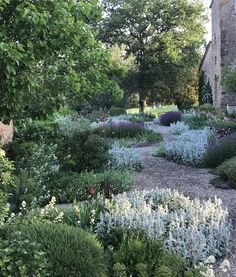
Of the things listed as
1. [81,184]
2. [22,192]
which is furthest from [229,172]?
[22,192]

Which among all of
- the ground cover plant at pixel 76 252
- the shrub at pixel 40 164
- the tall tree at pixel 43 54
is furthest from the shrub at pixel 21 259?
the shrub at pixel 40 164

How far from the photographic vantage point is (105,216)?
543 centimetres

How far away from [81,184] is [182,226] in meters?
2.92

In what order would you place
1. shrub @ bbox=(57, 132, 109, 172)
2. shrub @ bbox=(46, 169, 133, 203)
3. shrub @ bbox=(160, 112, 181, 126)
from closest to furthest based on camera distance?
shrub @ bbox=(46, 169, 133, 203) → shrub @ bbox=(57, 132, 109, 172) → shrub @ bbox=(160, 112, 181, 126)

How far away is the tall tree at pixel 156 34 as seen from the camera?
36625 millimetres

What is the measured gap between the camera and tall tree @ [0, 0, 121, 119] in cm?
372

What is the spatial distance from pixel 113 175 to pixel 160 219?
10.0 feet

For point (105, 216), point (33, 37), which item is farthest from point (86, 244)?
point (33, 37)

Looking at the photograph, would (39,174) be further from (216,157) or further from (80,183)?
(216,157)

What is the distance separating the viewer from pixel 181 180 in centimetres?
909

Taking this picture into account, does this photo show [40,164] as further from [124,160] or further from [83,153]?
[124,160]

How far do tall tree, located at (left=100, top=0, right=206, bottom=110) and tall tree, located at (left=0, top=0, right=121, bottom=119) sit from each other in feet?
105

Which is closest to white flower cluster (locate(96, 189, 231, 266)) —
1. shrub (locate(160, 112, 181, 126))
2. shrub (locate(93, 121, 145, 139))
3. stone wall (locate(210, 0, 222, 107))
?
shrub (locate(93, 121, 145, 139))

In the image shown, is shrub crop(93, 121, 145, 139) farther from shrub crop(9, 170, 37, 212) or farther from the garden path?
shrub crop(9, 170, 37, 212)
